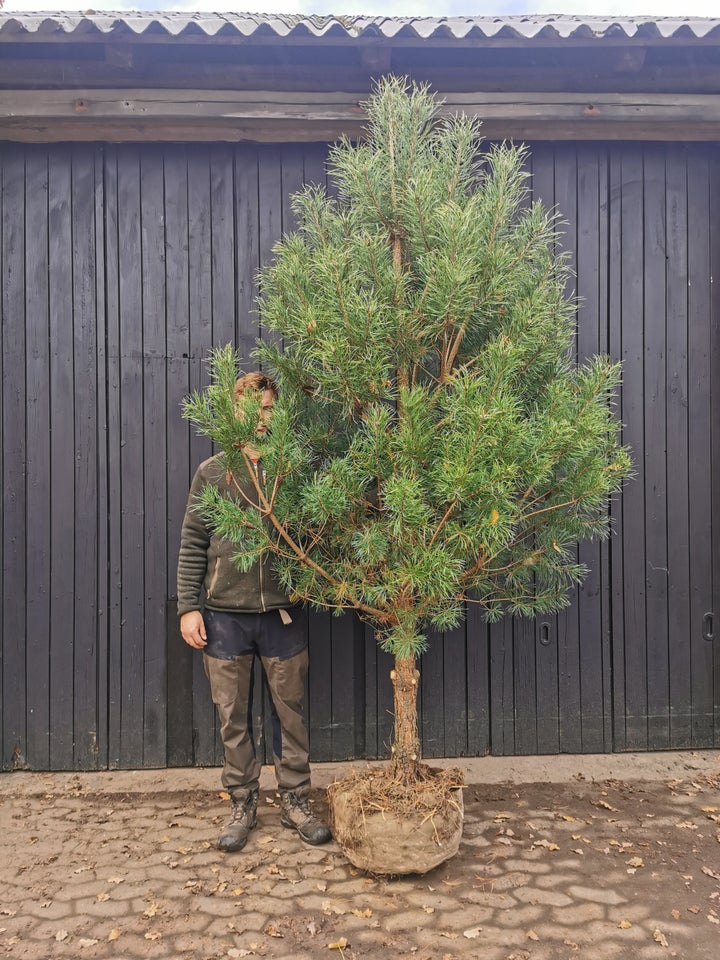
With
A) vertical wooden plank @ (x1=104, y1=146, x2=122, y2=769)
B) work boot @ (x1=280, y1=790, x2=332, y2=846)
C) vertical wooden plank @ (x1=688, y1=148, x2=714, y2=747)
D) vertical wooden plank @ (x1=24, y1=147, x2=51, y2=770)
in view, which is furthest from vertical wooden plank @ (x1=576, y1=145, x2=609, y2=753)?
vertical wooden plank @ (x1=24, y1=147, x2=51, y2=770)

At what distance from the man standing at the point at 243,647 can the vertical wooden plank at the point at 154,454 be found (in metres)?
0.74

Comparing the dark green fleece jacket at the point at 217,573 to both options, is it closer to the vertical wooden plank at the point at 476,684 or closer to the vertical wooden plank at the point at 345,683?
the vertical wooden plank at the point at 345,683

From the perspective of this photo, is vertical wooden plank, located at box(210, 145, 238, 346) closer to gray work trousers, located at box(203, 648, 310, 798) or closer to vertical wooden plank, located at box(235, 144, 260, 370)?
vertical wooden plank, located at box(235, 144, 260, 370)

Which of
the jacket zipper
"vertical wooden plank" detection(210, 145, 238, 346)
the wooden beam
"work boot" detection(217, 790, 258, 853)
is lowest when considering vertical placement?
"work boot" detection(217, 790, 258, 853)

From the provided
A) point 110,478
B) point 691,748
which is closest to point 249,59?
point 110,478

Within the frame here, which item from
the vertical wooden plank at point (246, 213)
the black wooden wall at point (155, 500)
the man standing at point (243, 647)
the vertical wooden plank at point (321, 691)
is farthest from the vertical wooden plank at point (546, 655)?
the vertical wooden plank at point (246, 213)

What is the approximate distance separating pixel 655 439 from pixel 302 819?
270cm

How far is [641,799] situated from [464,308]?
2.49m

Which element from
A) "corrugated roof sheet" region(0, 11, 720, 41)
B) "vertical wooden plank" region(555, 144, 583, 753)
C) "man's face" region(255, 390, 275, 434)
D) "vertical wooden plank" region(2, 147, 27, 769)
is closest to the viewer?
"man's face" region(255, 390, 275, 434)

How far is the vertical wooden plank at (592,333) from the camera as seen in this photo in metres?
3.89

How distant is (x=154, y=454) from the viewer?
3.79m

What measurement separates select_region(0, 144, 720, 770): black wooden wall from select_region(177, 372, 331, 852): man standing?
69 cm

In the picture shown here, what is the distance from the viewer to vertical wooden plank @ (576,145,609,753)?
389 centimetres

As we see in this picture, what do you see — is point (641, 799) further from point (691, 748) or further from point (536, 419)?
point (536, 419)
